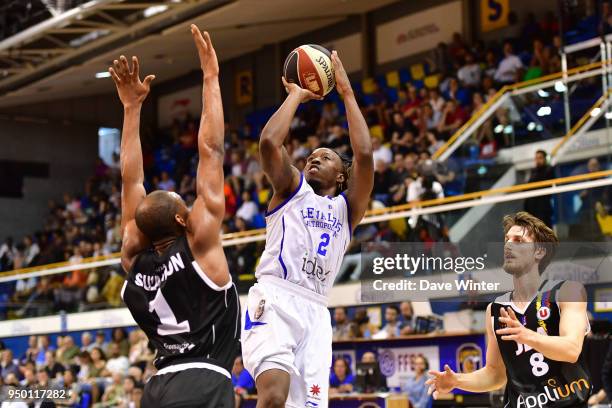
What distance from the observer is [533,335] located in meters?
4.62

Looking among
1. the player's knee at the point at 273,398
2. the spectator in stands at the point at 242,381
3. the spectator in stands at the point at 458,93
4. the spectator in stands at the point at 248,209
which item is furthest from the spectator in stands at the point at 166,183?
the player's knee at the point at 273,398

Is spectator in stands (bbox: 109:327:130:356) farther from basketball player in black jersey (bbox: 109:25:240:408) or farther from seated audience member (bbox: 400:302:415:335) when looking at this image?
basketball player in black jersey (bbox: 109:25:240:408)

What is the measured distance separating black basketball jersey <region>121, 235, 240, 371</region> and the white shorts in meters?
1.30

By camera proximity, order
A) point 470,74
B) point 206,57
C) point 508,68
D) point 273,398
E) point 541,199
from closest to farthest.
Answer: point 206,57
point 273,398
point 541,199
point 508,68
point 470,74

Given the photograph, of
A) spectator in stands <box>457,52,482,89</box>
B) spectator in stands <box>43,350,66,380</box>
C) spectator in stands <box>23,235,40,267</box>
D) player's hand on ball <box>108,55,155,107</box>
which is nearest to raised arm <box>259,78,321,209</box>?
player's hand on ball <box>108,55,155,107</box>

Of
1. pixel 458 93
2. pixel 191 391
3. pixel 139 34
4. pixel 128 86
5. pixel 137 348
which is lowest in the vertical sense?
pixel 137 348

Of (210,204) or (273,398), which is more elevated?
(210,204)

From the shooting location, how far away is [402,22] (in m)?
21.2

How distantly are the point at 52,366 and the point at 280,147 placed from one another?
8184mm

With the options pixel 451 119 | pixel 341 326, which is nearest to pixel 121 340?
pixel 341 326

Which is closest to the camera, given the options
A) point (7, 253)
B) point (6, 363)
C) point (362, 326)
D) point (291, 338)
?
point (291, 338)

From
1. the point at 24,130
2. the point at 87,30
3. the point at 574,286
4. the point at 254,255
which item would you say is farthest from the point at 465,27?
the point at 574,286

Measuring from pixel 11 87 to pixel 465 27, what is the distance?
36.9 feet

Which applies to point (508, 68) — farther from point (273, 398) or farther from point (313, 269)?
point (273, 398)
